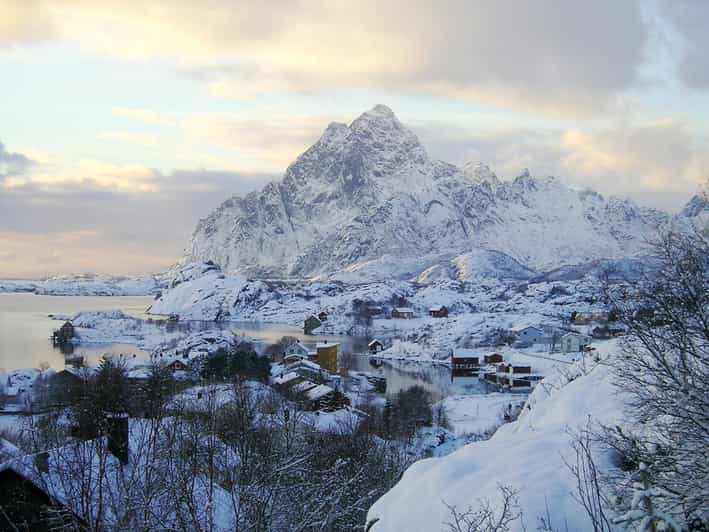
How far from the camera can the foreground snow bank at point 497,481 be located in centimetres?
479

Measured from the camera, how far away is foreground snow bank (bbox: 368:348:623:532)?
4793 millimetres

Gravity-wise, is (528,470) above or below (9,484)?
→ above

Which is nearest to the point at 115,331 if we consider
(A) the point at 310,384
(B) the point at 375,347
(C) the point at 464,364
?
(B) the point at 375,347

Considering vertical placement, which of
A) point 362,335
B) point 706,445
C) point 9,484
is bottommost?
point 362,335

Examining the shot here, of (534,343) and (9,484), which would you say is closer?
(9,484)

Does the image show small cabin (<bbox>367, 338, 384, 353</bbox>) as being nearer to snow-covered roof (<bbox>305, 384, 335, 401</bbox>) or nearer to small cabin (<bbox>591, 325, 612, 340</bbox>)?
small cabin (<bbox>591, 325, 612, 340</bbox>)

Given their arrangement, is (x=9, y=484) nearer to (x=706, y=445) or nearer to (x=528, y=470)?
(x=528, y=470)

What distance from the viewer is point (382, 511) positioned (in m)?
5.71

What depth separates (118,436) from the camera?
30.7ft

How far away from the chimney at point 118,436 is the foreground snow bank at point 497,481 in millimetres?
4734

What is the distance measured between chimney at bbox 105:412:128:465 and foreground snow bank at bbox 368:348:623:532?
473 cm

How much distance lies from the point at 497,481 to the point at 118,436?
20.1ft

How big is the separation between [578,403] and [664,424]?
8.71 feet

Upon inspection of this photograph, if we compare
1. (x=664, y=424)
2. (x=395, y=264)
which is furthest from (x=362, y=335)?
(x=395, y=264)
